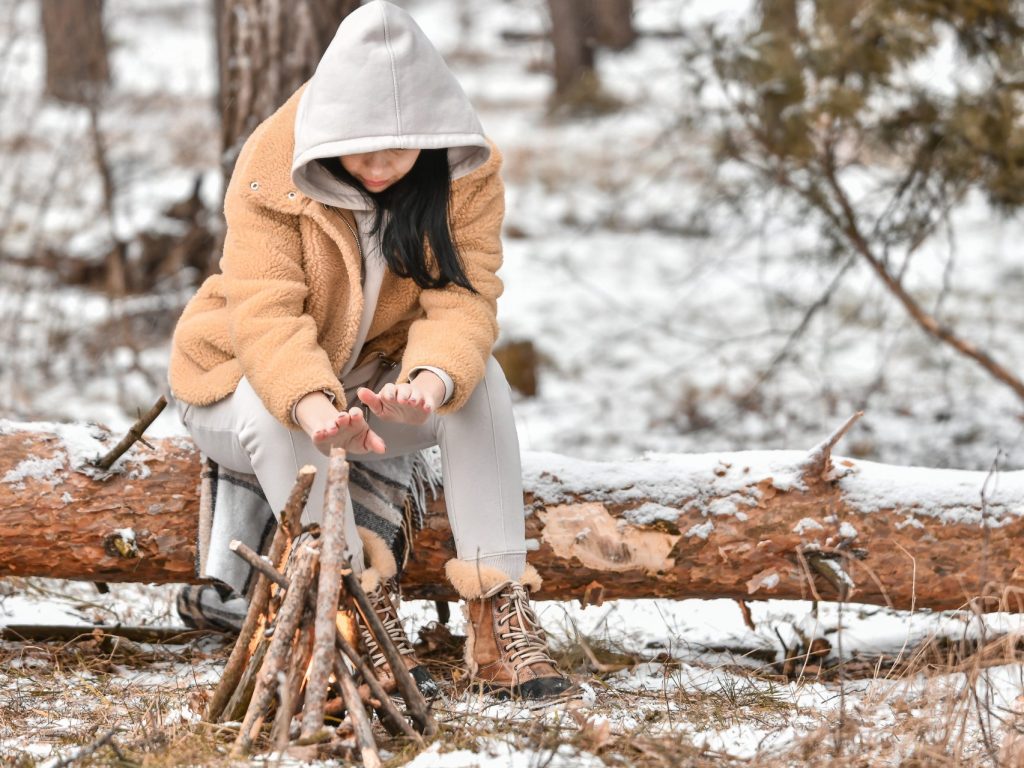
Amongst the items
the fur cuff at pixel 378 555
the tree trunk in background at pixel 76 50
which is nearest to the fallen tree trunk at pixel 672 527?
the fur cuff at pixel 378 555

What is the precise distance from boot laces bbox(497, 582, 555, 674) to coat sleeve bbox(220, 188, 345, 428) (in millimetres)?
592

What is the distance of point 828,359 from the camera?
639cm

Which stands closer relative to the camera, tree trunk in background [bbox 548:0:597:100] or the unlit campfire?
the unlit campfire

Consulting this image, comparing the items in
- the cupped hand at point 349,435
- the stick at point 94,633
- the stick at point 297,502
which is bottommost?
the stick at point 94,633

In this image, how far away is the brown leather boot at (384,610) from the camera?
7.91ft

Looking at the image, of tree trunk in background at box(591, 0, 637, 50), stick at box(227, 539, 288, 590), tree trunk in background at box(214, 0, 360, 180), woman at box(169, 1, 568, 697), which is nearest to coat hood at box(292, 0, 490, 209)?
woman at box(169, 1, 568, 697)

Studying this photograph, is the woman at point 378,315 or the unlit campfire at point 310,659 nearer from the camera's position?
the unlit campfire at point 310,659

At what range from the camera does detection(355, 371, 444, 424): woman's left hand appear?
7.41 ft

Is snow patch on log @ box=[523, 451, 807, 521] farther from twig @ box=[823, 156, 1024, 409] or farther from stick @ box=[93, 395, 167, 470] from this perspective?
twig @ box=[823, 156, 1024, 409]

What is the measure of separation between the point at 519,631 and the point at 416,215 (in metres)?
0.96

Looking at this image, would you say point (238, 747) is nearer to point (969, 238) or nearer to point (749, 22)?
point (749, 22)

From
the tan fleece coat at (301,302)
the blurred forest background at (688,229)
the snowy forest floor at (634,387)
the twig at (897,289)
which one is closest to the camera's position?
the snowy forest floor at (634,387)

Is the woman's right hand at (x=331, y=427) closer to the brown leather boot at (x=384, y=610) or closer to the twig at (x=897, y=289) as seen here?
the brown leather boot at (x=384, y=610)

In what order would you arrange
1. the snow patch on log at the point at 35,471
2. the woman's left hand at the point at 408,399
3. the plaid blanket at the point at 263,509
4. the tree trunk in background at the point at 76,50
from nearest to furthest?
1. the woman's left hand at the point at 408,399
2. the plaid blanket at the point at 263,509
3. the snow patch on log at the point at 35,471
4. the tree trunk in background at the point at 76,50
